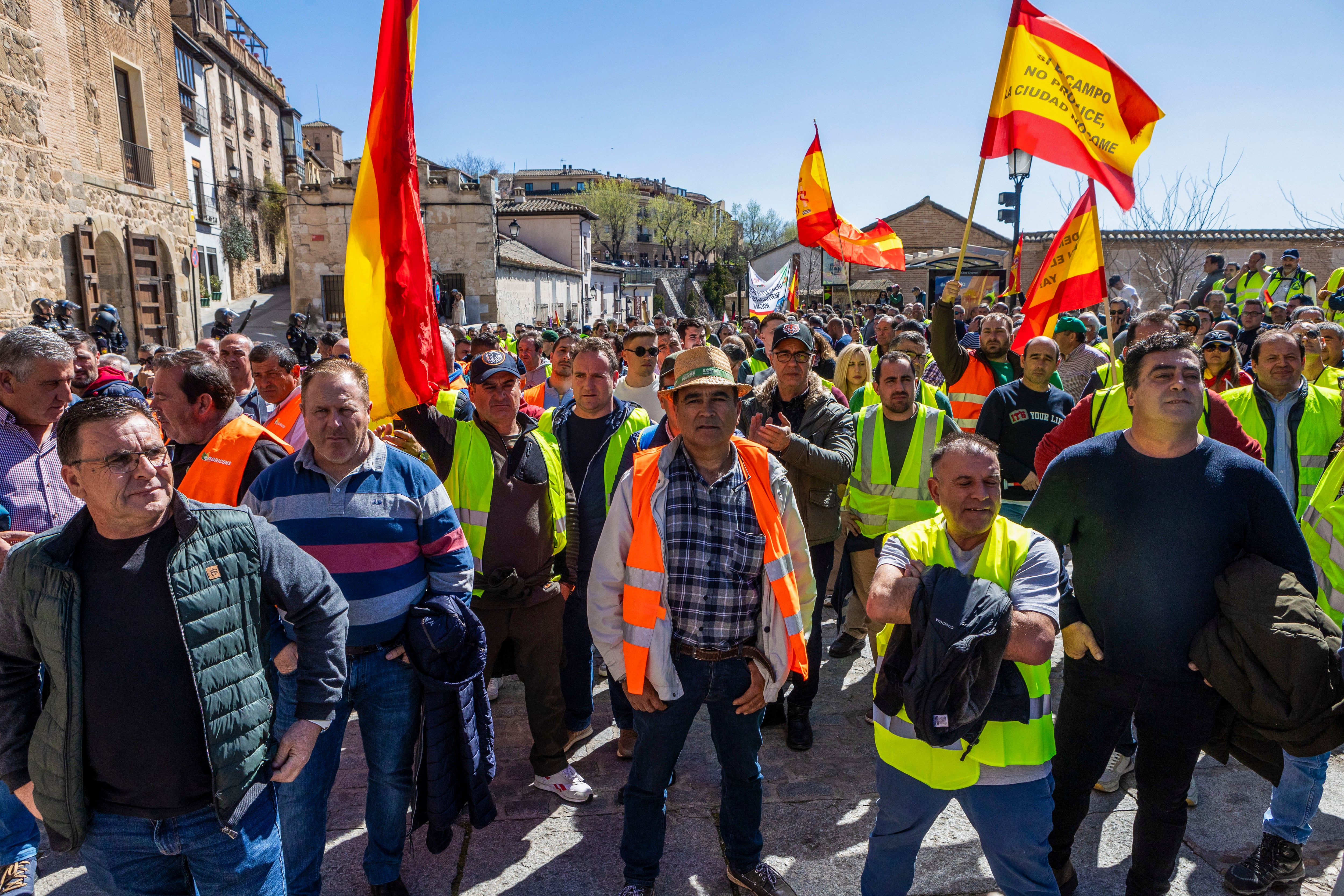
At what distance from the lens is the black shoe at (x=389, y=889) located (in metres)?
2.93

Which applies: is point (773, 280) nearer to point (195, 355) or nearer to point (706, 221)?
point (195, 355)

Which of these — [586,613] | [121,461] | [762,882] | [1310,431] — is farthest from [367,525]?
[1310,431]

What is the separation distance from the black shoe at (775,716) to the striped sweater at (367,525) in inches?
86.5

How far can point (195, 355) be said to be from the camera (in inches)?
129

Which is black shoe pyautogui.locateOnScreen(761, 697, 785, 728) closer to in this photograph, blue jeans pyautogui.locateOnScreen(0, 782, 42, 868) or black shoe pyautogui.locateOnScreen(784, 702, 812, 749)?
black shoe pyautogui.locateOnScreen(784, 702, 812, 749)

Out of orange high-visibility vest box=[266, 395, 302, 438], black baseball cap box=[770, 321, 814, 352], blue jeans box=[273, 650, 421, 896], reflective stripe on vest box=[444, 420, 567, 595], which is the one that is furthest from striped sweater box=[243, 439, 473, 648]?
black baseball cap box=[770, 321, 814, 352]

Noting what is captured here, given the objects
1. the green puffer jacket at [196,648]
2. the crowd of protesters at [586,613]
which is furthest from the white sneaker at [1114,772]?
the green puffer jacket at [196,648]

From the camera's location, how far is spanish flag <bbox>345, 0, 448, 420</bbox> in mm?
3414

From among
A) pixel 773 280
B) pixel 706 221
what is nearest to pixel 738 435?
pixel 773 280

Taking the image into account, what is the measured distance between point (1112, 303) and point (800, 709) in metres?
9.37

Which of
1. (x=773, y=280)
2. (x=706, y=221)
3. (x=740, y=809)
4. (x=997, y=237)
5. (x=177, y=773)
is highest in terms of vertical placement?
(x=706, y=221)

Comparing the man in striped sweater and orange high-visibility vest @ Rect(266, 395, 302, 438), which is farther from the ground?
orange high-visibility vest @ Rect(266, 395, 302, 438)

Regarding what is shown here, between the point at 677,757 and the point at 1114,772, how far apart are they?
2.26 metres

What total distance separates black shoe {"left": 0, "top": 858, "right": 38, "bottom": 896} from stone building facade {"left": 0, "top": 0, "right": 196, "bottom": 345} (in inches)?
501
